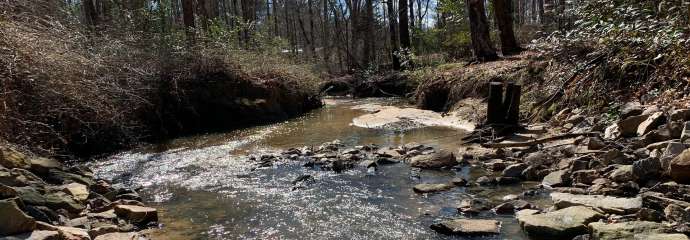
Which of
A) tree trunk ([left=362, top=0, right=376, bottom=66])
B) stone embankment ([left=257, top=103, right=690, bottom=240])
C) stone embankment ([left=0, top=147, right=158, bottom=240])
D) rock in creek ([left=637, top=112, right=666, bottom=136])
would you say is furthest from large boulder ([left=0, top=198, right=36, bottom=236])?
tree trunk ([left=362, top=0, right=376, bottom=66])

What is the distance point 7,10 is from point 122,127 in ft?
Answer: 9.34

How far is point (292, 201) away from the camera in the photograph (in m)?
6.52

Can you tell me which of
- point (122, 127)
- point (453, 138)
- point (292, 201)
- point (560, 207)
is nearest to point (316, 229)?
point (292, 201)

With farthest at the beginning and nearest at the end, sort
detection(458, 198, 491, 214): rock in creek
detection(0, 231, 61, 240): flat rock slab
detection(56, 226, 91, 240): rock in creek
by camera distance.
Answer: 1. detection(458, 198, 491, 214): rock in creek
2. detection(56, 226, 91, 240): rock in creek
3. detection(0, 231, 61, 240): flat rock slab

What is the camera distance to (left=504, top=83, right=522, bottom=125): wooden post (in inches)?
374

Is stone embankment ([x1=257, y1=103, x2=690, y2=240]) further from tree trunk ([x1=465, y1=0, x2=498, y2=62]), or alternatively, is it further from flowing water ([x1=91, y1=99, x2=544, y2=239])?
tree trunk ([x1=465, y1=0, x2=498, y2=62])

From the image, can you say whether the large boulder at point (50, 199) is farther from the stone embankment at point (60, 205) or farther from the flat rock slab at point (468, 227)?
the flat rock slab at point (468, 227)

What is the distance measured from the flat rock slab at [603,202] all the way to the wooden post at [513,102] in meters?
4.18

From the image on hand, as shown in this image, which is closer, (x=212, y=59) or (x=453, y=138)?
(x=453, y=138)

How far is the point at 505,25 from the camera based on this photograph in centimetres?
1598

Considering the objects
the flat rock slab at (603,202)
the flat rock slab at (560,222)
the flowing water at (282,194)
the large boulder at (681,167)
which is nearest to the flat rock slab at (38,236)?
the flowing water at (282,194)

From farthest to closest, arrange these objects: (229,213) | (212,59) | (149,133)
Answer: (212,59) → (149,133) → (229,213)

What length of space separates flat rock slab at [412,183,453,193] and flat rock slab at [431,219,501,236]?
4.15 feet

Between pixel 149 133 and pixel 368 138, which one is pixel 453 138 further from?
pixel 149 133
